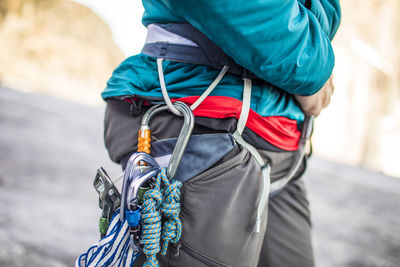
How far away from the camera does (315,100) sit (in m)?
0.78

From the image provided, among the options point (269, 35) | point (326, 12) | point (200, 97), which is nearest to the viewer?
point (269, 35)

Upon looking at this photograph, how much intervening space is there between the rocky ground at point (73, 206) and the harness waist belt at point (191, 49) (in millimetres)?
1321

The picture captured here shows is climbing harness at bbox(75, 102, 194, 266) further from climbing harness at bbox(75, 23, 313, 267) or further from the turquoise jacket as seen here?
the turquoise jacket

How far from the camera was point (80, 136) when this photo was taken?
14.3 ft

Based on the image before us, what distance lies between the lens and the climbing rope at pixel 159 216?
1.80 feet

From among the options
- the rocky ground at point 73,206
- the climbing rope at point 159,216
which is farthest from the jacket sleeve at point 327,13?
the rocky ground at point 73,206

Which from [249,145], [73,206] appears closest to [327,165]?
[73,206]

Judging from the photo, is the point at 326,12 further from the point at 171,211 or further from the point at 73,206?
the point at 73,206

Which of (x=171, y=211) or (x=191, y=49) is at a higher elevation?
(x=191, y=49)

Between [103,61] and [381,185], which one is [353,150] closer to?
[381,185]

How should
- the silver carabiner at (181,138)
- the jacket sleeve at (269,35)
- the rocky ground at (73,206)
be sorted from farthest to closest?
the rocky ground at (73,206) < the silver carabiner at (181,138) < the jacket sleeve at (269,35)

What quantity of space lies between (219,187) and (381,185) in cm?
493

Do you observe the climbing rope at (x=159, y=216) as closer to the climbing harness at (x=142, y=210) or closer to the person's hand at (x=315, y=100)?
the climbing harness at (x=142, y=210)

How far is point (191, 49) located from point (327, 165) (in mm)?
5835
